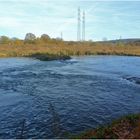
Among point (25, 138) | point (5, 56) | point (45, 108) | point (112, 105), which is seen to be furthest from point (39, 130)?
point (5, 56)

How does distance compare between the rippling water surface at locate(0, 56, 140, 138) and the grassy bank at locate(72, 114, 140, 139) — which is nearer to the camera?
the grassy bank at locate(72, 114, 140, 139)

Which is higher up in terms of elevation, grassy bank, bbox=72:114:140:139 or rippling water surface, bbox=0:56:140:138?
grassy bank, bbox=72:114:140:139

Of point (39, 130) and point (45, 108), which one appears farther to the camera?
point (45, 108)

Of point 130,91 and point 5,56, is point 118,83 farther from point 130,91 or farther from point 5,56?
point 5,56

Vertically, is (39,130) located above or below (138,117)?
below

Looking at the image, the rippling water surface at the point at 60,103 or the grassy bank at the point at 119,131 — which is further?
the rippling water surface at the point at 60,103

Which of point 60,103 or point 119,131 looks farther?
point 60,103

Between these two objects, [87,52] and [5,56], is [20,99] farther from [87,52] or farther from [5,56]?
[87,52]

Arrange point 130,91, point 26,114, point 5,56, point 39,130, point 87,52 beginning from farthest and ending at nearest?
point 87,52 < point 5,56 < point 130,91 < point 26,114 < point 39,130

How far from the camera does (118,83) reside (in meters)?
29.8

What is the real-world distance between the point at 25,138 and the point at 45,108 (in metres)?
5.46

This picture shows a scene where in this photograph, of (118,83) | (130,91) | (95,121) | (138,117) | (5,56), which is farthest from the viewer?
(5,56)

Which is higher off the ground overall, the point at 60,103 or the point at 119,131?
the point at 119,131

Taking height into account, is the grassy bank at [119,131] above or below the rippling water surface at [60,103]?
above
